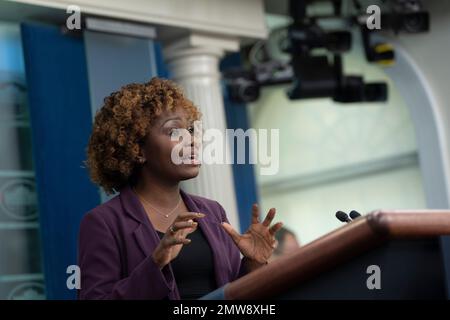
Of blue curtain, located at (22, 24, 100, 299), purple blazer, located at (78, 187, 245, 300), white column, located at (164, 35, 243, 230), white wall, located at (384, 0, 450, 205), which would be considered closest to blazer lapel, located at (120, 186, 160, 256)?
purple blazer, located at (78, 187, 245, 300)

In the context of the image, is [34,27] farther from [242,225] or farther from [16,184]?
[242,225]

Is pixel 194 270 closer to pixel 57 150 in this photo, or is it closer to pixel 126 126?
pixel 126 126

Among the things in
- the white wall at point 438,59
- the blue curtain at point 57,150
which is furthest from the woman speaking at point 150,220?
the white wall at point 438,59

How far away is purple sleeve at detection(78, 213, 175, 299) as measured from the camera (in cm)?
145

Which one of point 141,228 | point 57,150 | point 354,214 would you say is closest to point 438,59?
point 57,150

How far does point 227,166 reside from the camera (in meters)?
4.58

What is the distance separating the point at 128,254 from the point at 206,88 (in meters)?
3.12

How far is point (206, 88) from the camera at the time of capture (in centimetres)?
462

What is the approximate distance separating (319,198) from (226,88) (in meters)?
3.01

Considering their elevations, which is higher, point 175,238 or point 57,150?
point 57,150

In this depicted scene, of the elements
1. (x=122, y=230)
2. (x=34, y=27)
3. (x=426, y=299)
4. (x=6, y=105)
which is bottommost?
(x=426, y=299)

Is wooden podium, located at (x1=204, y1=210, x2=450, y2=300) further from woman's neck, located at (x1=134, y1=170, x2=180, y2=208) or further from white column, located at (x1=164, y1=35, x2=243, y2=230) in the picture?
white column, located at (x1=164, y1=35, x2=243, y2=230)

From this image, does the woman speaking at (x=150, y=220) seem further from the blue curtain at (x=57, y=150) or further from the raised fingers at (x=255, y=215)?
the blue curtain at (x=57, y=150)
